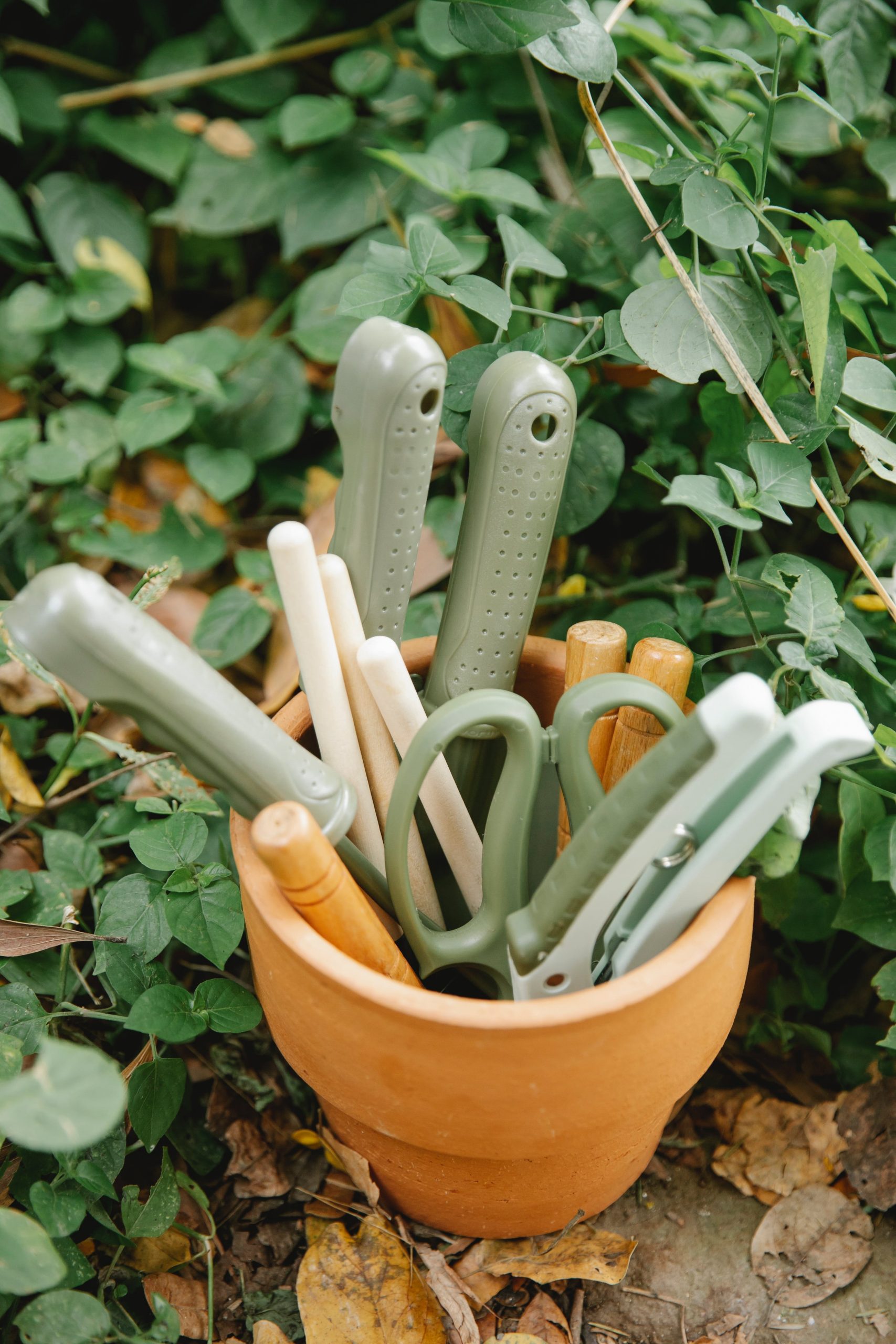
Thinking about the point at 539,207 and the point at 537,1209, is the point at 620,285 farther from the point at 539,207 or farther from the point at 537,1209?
the point at 537,1209

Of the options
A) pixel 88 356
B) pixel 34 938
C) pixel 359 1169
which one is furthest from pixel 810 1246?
pixel 88 356

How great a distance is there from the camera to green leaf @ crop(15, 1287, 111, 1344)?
17.3 inches

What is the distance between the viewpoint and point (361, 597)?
1.67 ft

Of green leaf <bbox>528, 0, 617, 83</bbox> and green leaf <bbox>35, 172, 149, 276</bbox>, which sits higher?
green leaf <bbox>528, 0, 617, 83</bbox>

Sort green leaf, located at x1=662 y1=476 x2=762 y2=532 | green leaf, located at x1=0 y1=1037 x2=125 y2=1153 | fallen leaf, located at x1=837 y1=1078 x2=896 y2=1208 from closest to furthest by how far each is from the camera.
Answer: green leaf, located at x1=0 y1=1037 x2=125 y2=1153
green leaf, located at x1=662 y1=476 x2=762 y2=532
fallen leaf, located at x1=837 y1=1078 x2=896 y2=1208

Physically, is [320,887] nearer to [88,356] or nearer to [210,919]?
[210,919]

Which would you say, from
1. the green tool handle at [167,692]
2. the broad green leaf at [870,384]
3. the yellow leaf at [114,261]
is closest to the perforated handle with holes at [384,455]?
the green tool handle at [167,692]

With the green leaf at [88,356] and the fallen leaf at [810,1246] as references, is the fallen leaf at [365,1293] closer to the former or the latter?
the fallen leaf at [810,1246]

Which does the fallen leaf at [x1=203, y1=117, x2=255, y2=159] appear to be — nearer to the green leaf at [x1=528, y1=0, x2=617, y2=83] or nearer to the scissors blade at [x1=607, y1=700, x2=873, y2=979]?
the green leaf at [x1=528, y1=0, x2=617, y2=83]

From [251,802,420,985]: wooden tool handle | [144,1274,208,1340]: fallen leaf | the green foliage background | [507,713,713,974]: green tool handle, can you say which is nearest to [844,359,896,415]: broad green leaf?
the green foliage background

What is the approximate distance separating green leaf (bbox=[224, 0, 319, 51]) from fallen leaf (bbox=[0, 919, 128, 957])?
2.26ft

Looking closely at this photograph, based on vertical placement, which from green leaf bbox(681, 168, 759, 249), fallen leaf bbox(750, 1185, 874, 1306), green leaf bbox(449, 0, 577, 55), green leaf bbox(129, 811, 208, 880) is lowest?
fallen leaf bbox(750, 1185, 874, 1306)

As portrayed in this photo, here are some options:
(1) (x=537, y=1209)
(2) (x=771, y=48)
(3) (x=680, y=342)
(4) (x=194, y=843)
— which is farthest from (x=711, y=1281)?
(2) (x=771, y=48)

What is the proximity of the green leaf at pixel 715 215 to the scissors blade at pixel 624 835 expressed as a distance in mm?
272
